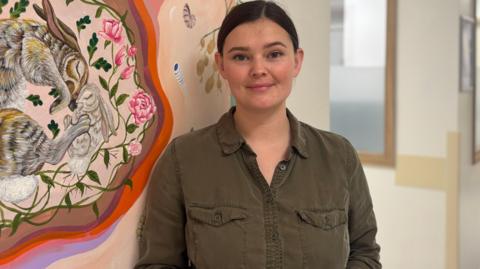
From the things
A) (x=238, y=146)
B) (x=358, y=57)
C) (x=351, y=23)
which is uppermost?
(x=351, y=23)

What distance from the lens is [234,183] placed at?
1.21 meters

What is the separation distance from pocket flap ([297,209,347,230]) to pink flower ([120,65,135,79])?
1.68ft

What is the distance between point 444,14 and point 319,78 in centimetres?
170

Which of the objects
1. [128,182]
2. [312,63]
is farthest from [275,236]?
[312,63]

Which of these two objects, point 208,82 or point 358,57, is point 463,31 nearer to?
point 358,57

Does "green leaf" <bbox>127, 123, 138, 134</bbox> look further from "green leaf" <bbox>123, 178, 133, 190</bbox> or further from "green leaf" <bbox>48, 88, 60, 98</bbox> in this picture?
"green leaf" <bbox>48, 88, 60, 98</bbox>

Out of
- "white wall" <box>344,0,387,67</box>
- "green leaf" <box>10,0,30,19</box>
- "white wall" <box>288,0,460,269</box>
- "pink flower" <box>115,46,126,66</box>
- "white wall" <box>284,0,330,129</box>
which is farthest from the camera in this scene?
"white wall" <box>344,0,387,67</box>

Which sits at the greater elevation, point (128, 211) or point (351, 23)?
point (351, 23)

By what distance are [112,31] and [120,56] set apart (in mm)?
57

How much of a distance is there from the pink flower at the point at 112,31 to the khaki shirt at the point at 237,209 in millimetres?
294

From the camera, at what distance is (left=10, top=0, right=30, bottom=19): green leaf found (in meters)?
0.85

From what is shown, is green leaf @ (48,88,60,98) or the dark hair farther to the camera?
the dark hair

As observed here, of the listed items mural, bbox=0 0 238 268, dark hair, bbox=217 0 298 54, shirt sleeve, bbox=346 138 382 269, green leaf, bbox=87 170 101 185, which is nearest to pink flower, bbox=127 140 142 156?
mural, bbox=0 0 238 268

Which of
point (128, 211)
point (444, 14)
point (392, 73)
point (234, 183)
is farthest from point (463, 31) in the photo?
point (128, 211)
